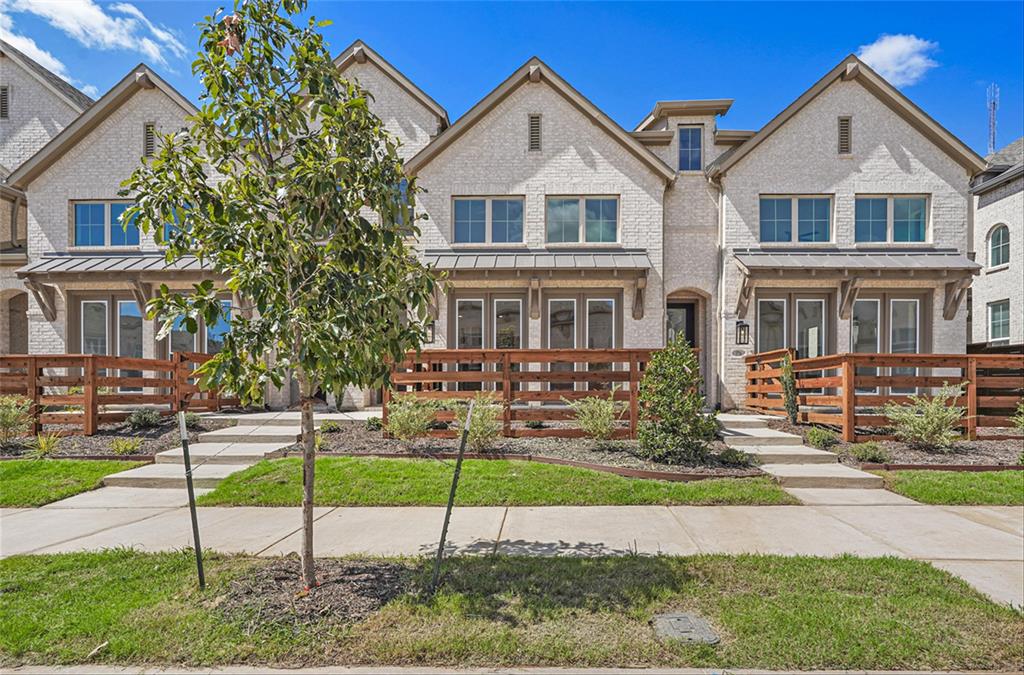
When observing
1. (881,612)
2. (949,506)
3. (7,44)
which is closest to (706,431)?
(949,506)

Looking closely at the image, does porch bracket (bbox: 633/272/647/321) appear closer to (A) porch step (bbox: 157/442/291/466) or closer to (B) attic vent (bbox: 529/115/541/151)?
(B) attic vent (bbox: 529/115/541/151)

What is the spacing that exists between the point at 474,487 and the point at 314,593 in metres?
3.12

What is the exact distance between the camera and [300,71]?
3797 millimetres

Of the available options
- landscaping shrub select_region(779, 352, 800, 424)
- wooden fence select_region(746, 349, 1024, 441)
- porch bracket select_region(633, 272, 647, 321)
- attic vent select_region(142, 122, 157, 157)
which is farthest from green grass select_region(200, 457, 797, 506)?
attic vent select_region(142, 122, 157, 157)

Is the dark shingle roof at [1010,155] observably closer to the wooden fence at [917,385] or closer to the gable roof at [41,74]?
the wooden fence at [917,385]

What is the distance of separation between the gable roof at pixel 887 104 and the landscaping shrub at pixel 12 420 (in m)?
14.9

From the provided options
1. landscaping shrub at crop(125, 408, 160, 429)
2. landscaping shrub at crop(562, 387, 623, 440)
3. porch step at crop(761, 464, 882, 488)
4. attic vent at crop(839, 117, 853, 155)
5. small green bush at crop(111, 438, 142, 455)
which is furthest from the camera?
attic vent at crop(839, 117, 853, 155)

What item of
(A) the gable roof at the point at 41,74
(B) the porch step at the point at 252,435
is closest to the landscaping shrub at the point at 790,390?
(B) the porch step at the point at 252,435

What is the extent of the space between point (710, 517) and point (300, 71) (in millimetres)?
5500

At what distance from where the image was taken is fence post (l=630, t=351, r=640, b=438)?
9289mm

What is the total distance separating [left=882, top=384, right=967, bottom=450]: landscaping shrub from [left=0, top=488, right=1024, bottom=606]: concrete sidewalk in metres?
2.70

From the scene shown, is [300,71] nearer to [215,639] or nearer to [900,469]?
[215,639]

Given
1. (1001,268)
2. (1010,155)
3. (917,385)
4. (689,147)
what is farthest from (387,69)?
(1010,155)

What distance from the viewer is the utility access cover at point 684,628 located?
326 centimetres
